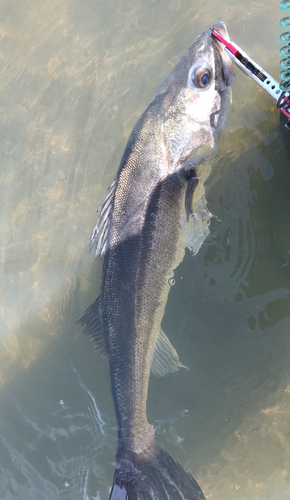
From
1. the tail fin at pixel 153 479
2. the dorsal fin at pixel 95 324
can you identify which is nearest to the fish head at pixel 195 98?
the dorsal fin at pixel 95 324

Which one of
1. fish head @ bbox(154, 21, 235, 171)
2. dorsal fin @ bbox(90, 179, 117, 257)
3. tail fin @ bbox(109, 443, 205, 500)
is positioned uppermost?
fish head @ bbox(154, 21, 235, 171)

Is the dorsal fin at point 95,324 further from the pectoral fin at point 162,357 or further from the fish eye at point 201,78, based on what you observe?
the fish eye at point 201,78

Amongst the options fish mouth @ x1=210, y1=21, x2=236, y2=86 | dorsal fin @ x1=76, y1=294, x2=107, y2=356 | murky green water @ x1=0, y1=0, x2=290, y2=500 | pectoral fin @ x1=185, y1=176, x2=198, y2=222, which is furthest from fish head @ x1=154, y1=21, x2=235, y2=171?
dorsal fin @ x1=76, y1=294, x2=107, y2=356

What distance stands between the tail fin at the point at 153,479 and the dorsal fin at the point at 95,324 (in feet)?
2.95

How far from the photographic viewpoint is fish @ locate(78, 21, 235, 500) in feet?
7.95

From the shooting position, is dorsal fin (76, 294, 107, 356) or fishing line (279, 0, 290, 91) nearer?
fishing line (279, 0, 290, 91)

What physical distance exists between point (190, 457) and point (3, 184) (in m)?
3.30

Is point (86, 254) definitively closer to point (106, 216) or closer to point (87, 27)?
point (106, 216)

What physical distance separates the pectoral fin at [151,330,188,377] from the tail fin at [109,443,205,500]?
0.64m

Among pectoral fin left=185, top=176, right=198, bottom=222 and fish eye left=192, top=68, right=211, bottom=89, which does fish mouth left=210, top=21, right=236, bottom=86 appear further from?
pectoral fin left=185, top=176, right=198, bottom=222

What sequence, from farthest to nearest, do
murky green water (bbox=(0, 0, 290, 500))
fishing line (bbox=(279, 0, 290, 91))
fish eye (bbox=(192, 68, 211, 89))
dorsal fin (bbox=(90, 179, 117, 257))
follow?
murky green water (bbox=(0, 0, 290, 500)) → dorsal fin (bbox=(90, 179, 117, 257)) → fish eye (bbox=(192, 68, 211, 89)) → fishing line (bbox=(279, 0, 290, 91))

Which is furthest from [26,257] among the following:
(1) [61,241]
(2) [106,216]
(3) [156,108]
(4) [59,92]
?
(3) [156,108]

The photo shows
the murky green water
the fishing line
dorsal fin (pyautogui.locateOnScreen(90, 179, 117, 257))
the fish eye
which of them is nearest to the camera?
the fishing line

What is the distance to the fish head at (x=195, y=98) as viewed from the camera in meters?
2.39
